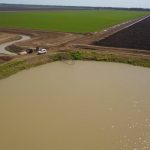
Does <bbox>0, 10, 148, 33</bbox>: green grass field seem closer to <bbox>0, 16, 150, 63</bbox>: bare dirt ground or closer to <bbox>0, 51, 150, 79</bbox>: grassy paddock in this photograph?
<bbox>0, 16, 150, 63</bbox>: bare dirt ground

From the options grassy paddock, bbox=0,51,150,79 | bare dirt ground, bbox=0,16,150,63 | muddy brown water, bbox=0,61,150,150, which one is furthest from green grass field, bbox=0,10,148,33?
muddy brown water, bbox=0,61,150,150

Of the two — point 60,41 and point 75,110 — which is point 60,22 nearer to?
point 60,41

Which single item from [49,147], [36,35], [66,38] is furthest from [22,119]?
[36,35]

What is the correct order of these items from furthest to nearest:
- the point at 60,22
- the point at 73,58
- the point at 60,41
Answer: the point at 60,22, the point at 60,41, the point at 73,58

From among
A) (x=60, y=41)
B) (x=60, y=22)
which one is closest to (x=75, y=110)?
(x=60, y=41)

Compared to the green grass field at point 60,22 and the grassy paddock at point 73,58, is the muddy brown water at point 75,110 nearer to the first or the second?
the grassy paddock at point 73,58

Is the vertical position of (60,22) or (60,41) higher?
(60,41)
